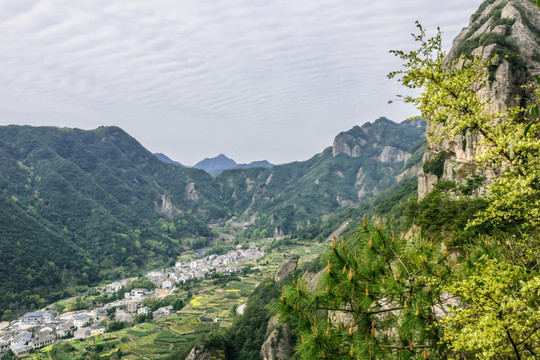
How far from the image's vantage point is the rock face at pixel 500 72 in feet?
82.2

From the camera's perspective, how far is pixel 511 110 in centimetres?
511

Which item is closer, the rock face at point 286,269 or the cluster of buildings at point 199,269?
the rock face at point 286,269

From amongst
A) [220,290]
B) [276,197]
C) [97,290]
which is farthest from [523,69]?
[276,197]

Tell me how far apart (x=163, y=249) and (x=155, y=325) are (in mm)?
63577

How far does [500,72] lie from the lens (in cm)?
2547

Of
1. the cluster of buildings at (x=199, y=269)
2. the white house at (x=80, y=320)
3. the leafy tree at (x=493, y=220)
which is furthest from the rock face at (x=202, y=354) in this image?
the cluster of buildings at (x=199, y=269)

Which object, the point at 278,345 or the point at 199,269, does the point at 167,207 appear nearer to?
the point at 199,269

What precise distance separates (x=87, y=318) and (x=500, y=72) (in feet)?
213

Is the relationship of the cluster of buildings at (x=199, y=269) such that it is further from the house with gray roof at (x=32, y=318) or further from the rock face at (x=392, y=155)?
the rock face at (x=392, y=155)

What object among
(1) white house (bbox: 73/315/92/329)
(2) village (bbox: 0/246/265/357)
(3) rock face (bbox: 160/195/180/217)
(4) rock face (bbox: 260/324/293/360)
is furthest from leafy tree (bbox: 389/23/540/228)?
(3) rock face (bbox: 160/195/180/217)

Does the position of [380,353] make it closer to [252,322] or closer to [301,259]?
[252,322]

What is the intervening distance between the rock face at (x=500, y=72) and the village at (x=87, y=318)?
40.6 m

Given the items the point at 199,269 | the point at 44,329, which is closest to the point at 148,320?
the point at 44,329

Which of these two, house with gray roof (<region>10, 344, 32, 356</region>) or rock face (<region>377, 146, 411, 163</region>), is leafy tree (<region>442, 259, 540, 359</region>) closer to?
house with gray roof (<region>10, 344, 32, 356</region>)
